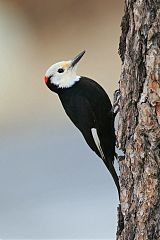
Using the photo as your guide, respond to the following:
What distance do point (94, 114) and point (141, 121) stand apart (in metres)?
1.22

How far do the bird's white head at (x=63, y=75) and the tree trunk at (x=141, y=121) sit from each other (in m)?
1.21

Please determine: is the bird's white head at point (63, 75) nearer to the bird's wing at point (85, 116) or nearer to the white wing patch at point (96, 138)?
the bird's wing at point (85, 116)

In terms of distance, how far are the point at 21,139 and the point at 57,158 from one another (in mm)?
451

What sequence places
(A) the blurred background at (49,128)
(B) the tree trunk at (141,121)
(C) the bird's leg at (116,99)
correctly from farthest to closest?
(A) the blurred background at (49,128), (C) the bird's leg at (116,99), (B) the tree trunk at (141,121)

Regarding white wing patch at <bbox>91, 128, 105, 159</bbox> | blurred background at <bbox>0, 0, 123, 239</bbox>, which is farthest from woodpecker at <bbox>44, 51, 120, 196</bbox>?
blurred background at <bbox>0, 0, 123, 239</bbox>

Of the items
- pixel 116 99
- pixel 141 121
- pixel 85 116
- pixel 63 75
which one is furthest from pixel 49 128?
pixel 141 121

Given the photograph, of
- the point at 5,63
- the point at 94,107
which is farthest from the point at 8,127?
the point at 94,107

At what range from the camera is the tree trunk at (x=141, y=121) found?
2293 mm

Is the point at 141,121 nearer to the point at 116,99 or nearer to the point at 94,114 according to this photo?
the point at 116,99

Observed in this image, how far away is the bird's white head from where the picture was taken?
3719mm

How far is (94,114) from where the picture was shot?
3557mm

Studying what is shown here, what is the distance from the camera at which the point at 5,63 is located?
746cm

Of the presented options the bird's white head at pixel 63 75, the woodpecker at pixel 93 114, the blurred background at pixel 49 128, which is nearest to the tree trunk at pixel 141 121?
the woodpecker at pixel 93 114

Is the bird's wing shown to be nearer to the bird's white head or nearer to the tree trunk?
the bird's white head
